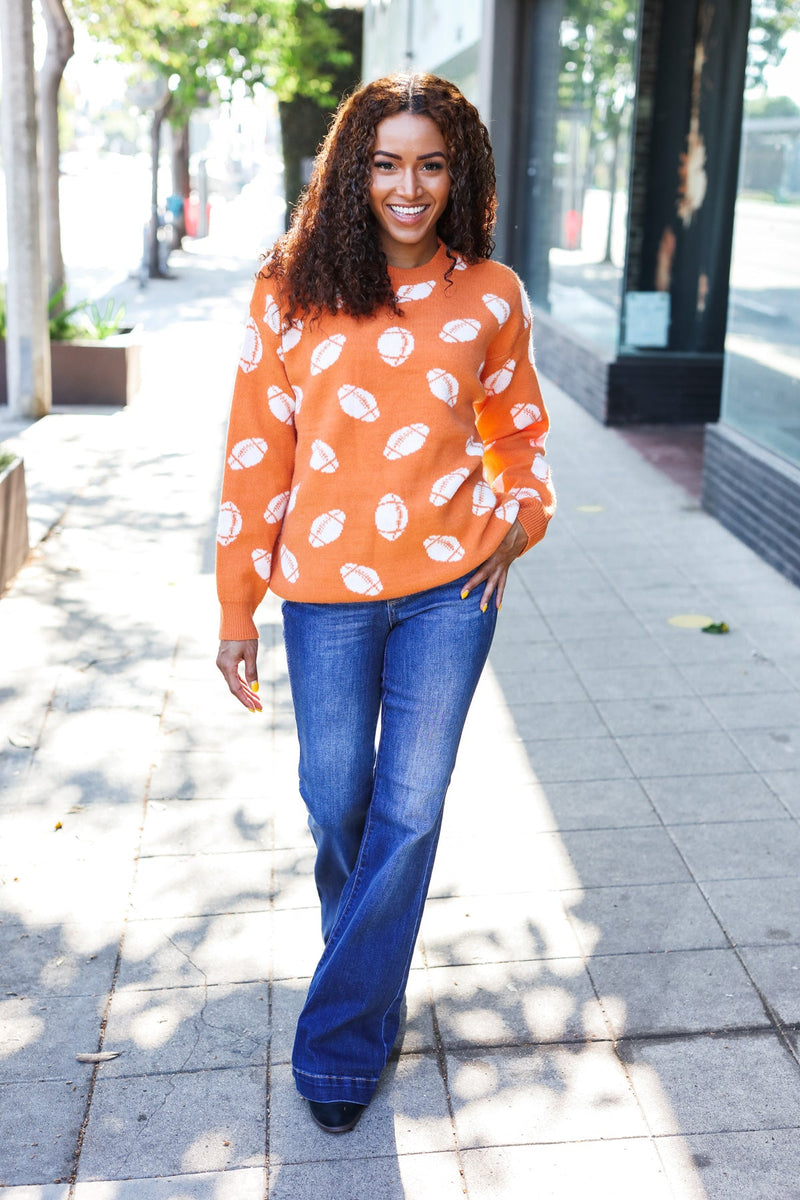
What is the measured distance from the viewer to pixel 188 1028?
334cm

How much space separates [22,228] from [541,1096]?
9.23 meters

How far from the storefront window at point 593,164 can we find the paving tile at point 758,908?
782 cm

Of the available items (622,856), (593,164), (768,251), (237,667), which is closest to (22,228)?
(593,164)

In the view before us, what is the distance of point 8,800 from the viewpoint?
4586mm

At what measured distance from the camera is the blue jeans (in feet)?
9.05

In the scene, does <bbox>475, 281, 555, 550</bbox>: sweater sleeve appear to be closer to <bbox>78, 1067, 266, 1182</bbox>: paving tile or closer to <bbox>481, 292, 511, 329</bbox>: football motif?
<bbox>481, 292, 511, 329</bbox>: football motif

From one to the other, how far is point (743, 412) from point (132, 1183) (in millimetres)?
6304

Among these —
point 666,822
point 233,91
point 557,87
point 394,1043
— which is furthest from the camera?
point 233,91

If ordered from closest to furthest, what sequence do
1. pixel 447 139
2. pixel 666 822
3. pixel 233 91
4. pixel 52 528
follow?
pixel 447 139 → pixel 666 822 → pixel 52 528 → pixel 233 91

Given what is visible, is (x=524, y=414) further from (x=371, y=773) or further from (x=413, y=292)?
(x=371, y=773)

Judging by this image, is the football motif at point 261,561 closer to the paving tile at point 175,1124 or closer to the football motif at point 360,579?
the football motif at point 360,579

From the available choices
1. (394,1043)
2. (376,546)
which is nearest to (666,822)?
(394,1043)

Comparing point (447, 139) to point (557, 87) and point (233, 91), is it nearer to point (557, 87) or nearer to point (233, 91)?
point (557, 87)

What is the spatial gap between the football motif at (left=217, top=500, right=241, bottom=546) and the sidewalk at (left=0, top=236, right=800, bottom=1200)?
1236mm
